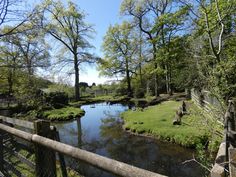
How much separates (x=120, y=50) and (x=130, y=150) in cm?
2946

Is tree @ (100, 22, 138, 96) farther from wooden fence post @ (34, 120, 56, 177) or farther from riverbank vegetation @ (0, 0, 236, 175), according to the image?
wooden fence post @ (34, 120, 56, 177)

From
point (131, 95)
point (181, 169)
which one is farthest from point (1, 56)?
point (181, 169)

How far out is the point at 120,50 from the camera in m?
39.4

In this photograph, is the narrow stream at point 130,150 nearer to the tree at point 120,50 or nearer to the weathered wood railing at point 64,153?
the weathered wood railing at point 64,153

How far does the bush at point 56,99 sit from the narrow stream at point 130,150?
11.8 meters

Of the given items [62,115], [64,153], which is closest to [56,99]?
[62,115]

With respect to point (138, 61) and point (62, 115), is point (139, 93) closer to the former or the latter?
point (138, 61)

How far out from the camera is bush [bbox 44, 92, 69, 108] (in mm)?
28138

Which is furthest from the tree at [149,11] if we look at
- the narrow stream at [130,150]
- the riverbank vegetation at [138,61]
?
the narrow stream at [130,150]

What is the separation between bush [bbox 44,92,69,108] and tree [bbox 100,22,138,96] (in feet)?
35.2

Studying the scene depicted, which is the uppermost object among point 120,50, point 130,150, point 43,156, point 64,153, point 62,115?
point 120,50

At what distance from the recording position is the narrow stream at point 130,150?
27.8ft

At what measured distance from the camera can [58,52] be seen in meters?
37.0

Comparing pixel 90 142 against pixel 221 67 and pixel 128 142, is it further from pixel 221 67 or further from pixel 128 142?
pixel 221 67
